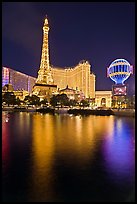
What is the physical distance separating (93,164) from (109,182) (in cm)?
157

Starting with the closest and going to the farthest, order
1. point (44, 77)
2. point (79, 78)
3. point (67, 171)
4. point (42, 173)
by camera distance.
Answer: point (42, 173)
point (67, 171)
point (44, 77)
point (79, 78)

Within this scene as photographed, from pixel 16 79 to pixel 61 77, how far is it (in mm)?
22901

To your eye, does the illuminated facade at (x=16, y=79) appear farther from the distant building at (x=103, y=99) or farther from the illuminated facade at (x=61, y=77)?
the distant building at (x=103, y=99)

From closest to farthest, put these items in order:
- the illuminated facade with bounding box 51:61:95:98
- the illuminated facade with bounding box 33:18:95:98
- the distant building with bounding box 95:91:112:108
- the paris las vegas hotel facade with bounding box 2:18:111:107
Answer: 1. the illuminated facade with bounding box 33:18:95:98
2. the paris las vegas hotel facade with bounding box 2:18:111:107
3. the distant building with bounding box 95:91:112:108
4. the illuminated facade with bounding box 51:61:95:98

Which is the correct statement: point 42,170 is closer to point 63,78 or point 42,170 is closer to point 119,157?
point 119,157

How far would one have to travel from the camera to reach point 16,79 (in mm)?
118625

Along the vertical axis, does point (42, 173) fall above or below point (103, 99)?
below

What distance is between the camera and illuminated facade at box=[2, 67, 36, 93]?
10625cm

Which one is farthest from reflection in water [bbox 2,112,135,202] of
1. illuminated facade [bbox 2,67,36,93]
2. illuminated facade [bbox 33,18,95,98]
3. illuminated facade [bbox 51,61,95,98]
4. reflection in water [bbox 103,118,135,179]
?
illuminated facade [bbox 2,67,36,93]

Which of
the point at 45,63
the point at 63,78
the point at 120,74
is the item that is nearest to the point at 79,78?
the point at 63,78

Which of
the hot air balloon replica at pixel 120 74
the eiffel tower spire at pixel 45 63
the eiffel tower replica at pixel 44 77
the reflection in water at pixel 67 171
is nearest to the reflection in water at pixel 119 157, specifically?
the reflection in water at pixel 67 171

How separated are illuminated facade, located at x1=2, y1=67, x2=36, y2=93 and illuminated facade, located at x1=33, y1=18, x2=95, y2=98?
18.7m

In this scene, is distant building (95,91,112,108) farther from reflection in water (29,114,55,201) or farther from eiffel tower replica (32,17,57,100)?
reflection in water (29,114,55,201)

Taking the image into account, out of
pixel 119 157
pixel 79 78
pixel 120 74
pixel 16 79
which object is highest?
pixel 16 79
